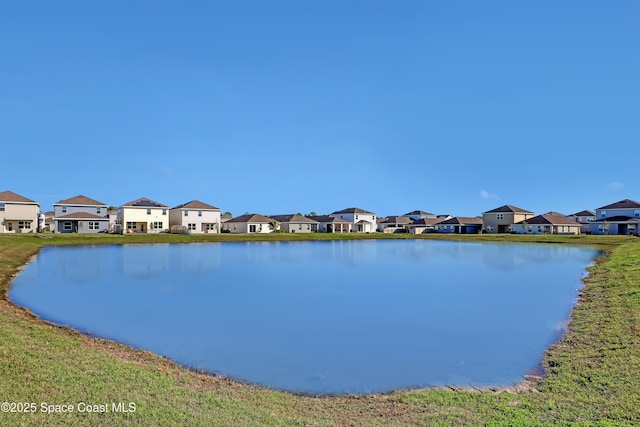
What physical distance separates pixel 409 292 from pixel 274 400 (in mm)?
10399

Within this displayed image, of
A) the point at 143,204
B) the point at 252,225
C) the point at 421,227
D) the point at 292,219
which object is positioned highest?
the point at 143,204

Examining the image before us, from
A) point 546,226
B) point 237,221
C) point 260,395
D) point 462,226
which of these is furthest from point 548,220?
point 260,395

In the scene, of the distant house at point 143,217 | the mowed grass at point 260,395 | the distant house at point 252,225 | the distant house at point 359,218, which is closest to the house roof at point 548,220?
the distant house at point 359,218

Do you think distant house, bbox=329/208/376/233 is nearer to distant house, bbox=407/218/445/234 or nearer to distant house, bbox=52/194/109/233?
distant house, bbox=407/218/445/234

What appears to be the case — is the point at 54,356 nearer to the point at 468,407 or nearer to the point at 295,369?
the point at 295,369

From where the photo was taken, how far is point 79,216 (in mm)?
52281

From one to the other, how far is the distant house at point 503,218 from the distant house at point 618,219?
35.6 ft

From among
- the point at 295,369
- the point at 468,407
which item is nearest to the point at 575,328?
the point at 468,407

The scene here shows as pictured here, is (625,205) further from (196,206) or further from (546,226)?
(196,206)

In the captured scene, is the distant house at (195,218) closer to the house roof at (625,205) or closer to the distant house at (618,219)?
the distant house at (618,219)

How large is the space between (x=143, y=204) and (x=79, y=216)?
779 centimetres

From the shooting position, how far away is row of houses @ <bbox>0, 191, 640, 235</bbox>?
50.2 meters

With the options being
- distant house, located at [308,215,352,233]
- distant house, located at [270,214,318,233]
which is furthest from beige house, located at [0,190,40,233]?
distant house, located at [308,215,352,233]

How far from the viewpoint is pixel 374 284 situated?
58.0ft
